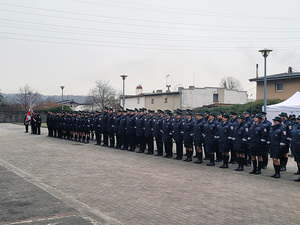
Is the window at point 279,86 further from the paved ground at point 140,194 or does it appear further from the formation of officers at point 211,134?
the paved ground at point 140,194

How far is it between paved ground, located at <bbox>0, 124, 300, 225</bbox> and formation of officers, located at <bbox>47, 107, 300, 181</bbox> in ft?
2.40

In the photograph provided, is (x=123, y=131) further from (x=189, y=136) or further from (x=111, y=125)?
(x=189, y=136)

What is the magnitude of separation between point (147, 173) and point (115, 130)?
7.61 meters

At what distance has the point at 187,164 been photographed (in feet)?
42.5

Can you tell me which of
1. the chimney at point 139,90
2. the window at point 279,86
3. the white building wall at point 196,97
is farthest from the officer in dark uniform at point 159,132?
the chimney at point 139,90

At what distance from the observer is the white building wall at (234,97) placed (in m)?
50.9

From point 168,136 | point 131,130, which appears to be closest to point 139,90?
point 131,130

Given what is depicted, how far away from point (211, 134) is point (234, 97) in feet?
133

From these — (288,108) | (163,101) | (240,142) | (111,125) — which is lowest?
(240,142)

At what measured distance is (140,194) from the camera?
7.89 m

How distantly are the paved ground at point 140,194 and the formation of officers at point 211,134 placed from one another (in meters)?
0.73

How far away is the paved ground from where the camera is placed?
6.17 m

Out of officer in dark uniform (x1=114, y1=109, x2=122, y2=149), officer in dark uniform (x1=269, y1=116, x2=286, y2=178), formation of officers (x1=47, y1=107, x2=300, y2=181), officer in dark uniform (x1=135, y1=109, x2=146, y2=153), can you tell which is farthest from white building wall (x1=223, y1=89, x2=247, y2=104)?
officer in dark uniform (x1=269, y1=116, x2=286, y2=178)

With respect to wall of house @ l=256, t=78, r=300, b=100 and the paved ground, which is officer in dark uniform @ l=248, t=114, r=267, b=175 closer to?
the paved ground
